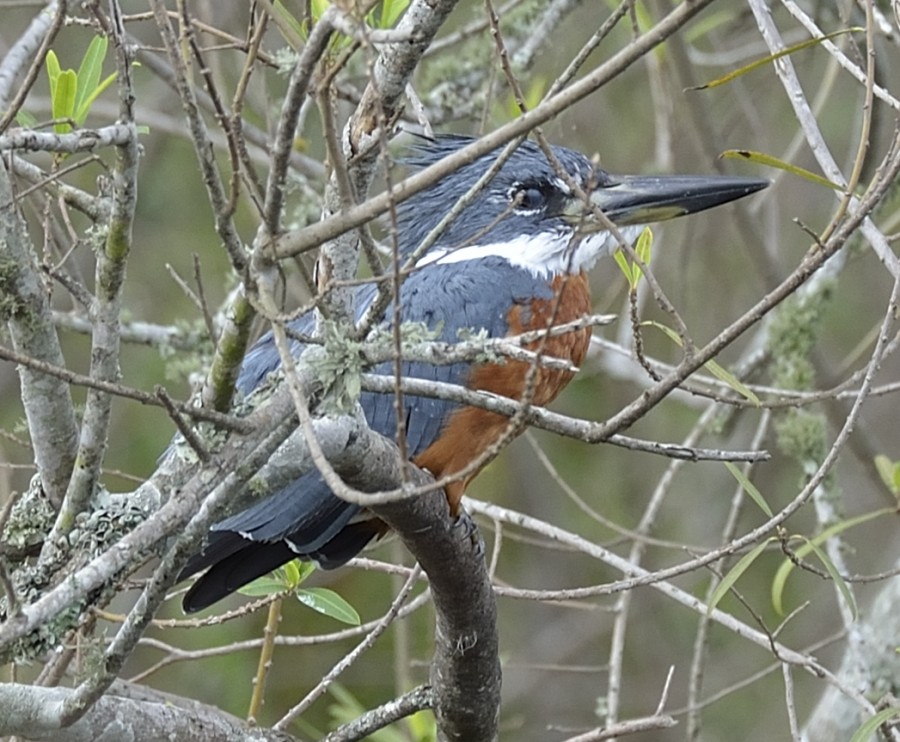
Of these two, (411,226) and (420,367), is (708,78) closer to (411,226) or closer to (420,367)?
(411,226)

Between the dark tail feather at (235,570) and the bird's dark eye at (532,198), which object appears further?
the bird's dark eye at (532,198)

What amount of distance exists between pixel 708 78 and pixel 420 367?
103 inches

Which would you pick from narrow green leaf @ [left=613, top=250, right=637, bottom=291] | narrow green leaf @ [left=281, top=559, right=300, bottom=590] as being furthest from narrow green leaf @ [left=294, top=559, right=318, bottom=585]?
narrow green leaf @ [left=613, top=250, right=637, bottom=291]

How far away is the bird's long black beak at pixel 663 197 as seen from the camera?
315 cm

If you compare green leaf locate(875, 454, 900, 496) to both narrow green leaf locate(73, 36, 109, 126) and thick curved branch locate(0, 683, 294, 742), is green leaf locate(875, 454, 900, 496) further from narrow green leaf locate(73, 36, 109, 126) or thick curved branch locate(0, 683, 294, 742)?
narrow green leaf locate(73, 36, 109, 126)

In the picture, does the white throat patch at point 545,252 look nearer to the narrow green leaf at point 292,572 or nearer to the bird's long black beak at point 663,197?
the bird's long black beak at point 663,197

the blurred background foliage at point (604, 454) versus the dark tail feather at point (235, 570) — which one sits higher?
the blurred background foliage at point (604, 454)

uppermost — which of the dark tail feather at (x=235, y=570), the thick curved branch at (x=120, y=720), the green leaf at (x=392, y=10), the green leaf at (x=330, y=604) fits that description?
the green leaf at (x=392, y=10)

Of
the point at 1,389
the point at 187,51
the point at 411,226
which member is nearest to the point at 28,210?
the point at 1,389

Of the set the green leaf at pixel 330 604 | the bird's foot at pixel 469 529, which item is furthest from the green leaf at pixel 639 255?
the green leaf at pixel 330 604

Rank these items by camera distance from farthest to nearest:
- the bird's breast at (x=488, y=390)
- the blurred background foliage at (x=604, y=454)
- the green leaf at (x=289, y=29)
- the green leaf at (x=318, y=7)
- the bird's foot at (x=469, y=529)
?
the blurred background foliage at (x=604, y=454)
the bird's breast at (x=488, y=390)
the bird's foot at (x=469, y=529)
the green leaf at (x=318, y=7)
the green leaf at (x=289, y=29)

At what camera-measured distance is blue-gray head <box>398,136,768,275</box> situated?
10.4 ft

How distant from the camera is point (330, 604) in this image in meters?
2.67

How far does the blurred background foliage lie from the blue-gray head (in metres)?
1.37
